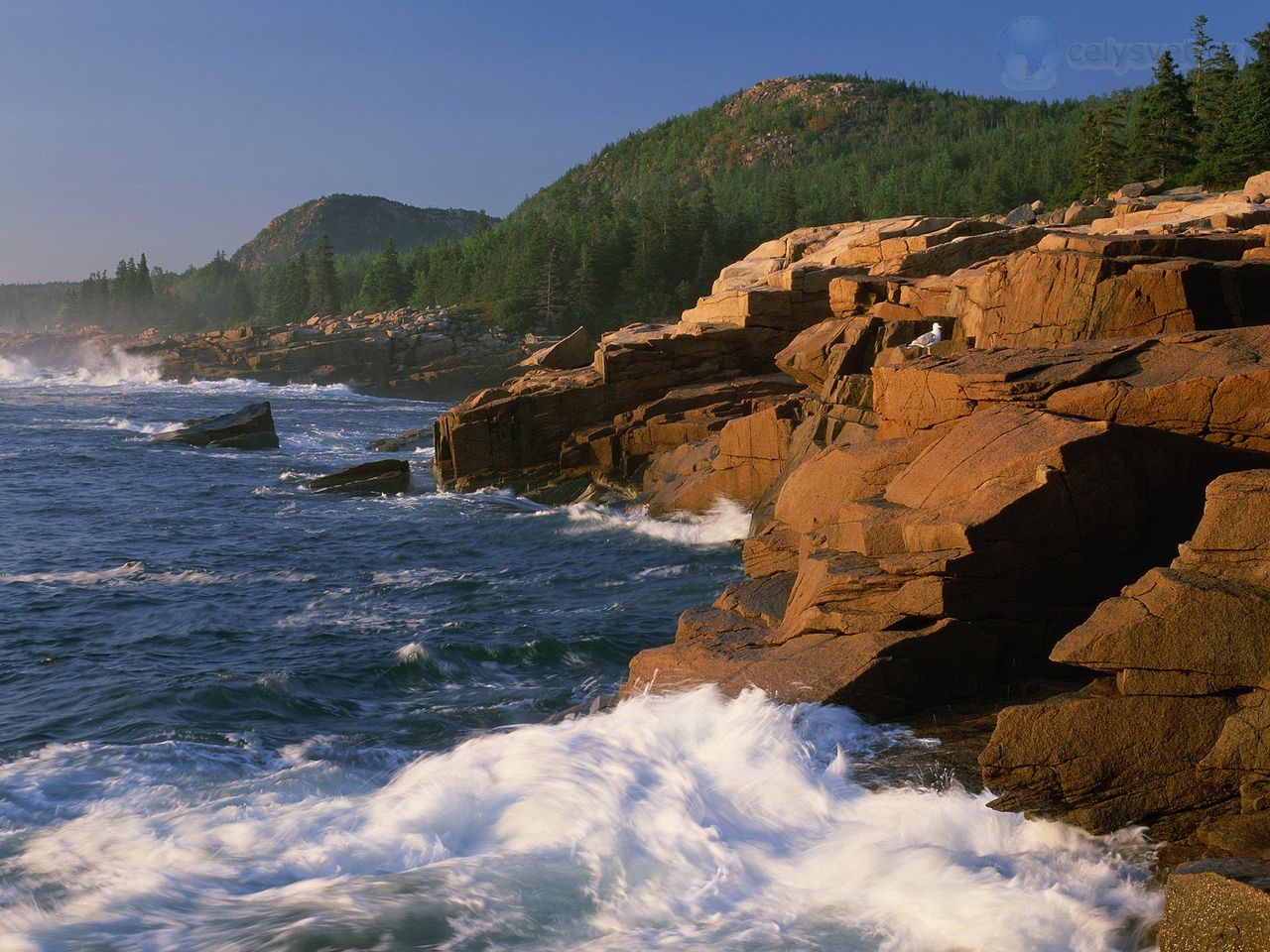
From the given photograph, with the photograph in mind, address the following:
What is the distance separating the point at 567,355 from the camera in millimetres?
39562

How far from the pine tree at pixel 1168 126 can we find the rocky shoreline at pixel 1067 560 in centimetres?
5078

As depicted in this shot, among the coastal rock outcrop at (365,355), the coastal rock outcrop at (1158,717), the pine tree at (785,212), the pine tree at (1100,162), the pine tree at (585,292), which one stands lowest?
the coastal rock outcrop at (1158,717)

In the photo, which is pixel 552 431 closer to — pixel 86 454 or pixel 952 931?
pixel 86 454

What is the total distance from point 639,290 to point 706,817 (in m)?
91.7

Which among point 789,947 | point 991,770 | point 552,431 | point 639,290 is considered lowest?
point 789,947

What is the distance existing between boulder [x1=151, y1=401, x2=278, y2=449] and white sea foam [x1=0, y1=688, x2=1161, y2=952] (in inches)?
1375

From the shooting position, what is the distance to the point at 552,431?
112 ft

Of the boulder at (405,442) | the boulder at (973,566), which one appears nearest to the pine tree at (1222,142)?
the boulder at (405,442)

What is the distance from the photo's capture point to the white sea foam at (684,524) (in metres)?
25.1

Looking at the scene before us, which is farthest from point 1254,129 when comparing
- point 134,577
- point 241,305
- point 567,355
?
point 241,305

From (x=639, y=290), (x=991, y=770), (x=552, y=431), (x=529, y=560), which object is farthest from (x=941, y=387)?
(x=639, y=290)

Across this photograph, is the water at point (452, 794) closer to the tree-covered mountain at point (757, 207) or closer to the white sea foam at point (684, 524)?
the white sea foam at point (684, 524)

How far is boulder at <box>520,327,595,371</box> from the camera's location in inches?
1549

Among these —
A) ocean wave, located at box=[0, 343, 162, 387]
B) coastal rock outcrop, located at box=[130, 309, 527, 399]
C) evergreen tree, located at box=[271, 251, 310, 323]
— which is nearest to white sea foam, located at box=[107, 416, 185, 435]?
coastal rock outcrop, located at box=[130, 309, 527, 399]
